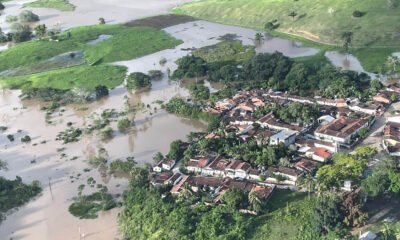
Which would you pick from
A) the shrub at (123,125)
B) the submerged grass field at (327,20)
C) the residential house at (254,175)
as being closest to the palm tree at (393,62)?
the submerged grass field at (327,20)

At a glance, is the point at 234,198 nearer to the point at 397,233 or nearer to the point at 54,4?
the point at 397,233

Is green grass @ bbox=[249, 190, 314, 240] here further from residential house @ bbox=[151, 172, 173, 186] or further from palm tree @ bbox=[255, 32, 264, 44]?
palm tree @ bbox=[255, 32, 264, 44]

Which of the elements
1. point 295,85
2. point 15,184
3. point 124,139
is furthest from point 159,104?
point 15,184

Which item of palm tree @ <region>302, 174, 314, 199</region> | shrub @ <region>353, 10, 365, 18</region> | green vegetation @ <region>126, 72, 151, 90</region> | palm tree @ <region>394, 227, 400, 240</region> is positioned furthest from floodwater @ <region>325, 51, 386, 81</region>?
palm tree @ <region>394, 227, 400, 240</region>

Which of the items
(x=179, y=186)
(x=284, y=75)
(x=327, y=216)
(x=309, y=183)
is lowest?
(x=179, y=186)

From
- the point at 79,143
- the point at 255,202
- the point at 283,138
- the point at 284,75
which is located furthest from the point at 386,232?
the point at 284,75

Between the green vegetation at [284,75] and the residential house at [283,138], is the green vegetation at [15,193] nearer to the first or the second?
the residential house at [283,138]

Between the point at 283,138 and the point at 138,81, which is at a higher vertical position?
the point at 283,138

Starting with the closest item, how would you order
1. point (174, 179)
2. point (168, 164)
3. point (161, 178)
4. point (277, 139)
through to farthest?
point (174, 179)
point (161, 178)
point (168, 164)
point (277, 139)
